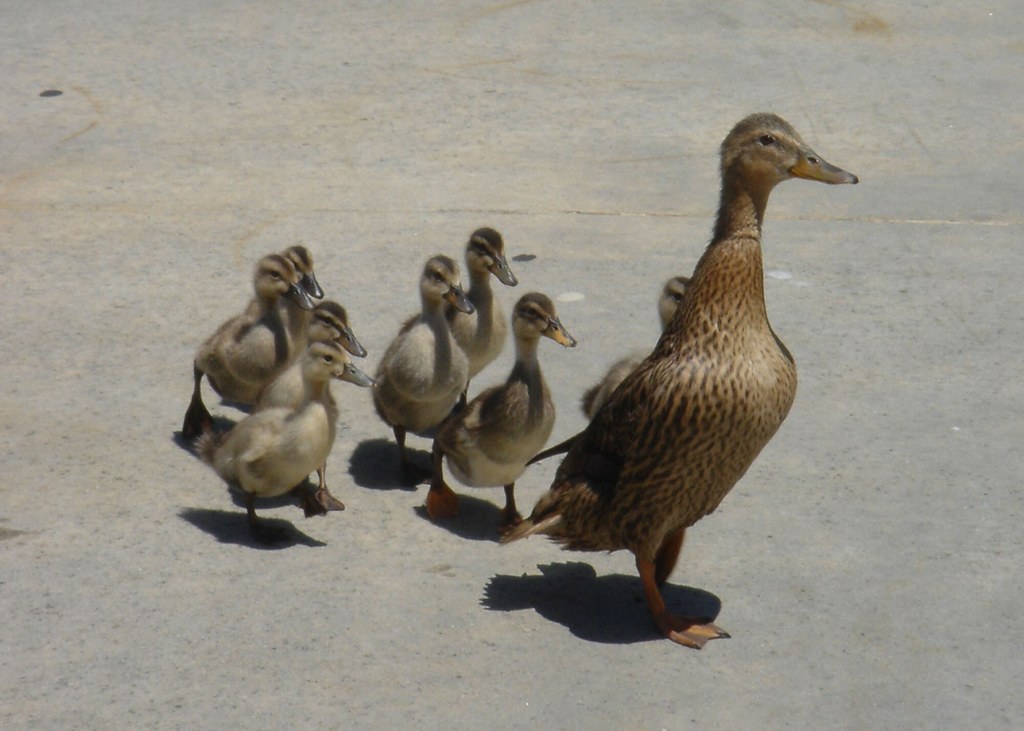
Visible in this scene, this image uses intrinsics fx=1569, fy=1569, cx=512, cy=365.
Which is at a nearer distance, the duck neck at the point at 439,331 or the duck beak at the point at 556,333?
the duck beak at the point at 556,333

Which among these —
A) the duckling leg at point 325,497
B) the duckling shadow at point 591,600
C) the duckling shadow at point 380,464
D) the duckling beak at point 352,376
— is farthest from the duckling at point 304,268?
the duckling shadow at point 591,600

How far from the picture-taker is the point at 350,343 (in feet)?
18.9

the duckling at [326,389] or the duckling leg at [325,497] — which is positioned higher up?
the duckling at [326,389]

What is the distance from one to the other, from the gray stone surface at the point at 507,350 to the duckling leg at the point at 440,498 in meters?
0.07

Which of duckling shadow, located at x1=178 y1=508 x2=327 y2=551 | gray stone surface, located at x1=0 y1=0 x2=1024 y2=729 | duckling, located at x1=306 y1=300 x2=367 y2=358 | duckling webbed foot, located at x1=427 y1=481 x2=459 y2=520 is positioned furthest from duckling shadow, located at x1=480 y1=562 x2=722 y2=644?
duckling, located at x1=306 y1=300 x2=367 y2=358

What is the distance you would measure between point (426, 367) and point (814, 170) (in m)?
1.72

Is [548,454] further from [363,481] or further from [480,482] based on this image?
[363,481]

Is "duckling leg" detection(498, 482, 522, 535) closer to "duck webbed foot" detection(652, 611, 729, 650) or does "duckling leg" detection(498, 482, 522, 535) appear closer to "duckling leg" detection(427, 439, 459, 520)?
"duckling leg" detection(427, 439, 459, 520)

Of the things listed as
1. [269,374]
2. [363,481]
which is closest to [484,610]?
[363,481]

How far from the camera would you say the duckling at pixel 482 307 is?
6363 millimetres

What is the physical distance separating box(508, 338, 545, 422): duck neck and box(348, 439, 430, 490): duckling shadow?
637mm

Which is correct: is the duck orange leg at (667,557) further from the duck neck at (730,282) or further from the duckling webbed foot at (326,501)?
the duckling webbed foot at (326,501)

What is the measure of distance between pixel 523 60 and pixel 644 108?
1.06m

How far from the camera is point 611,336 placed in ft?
22.6
